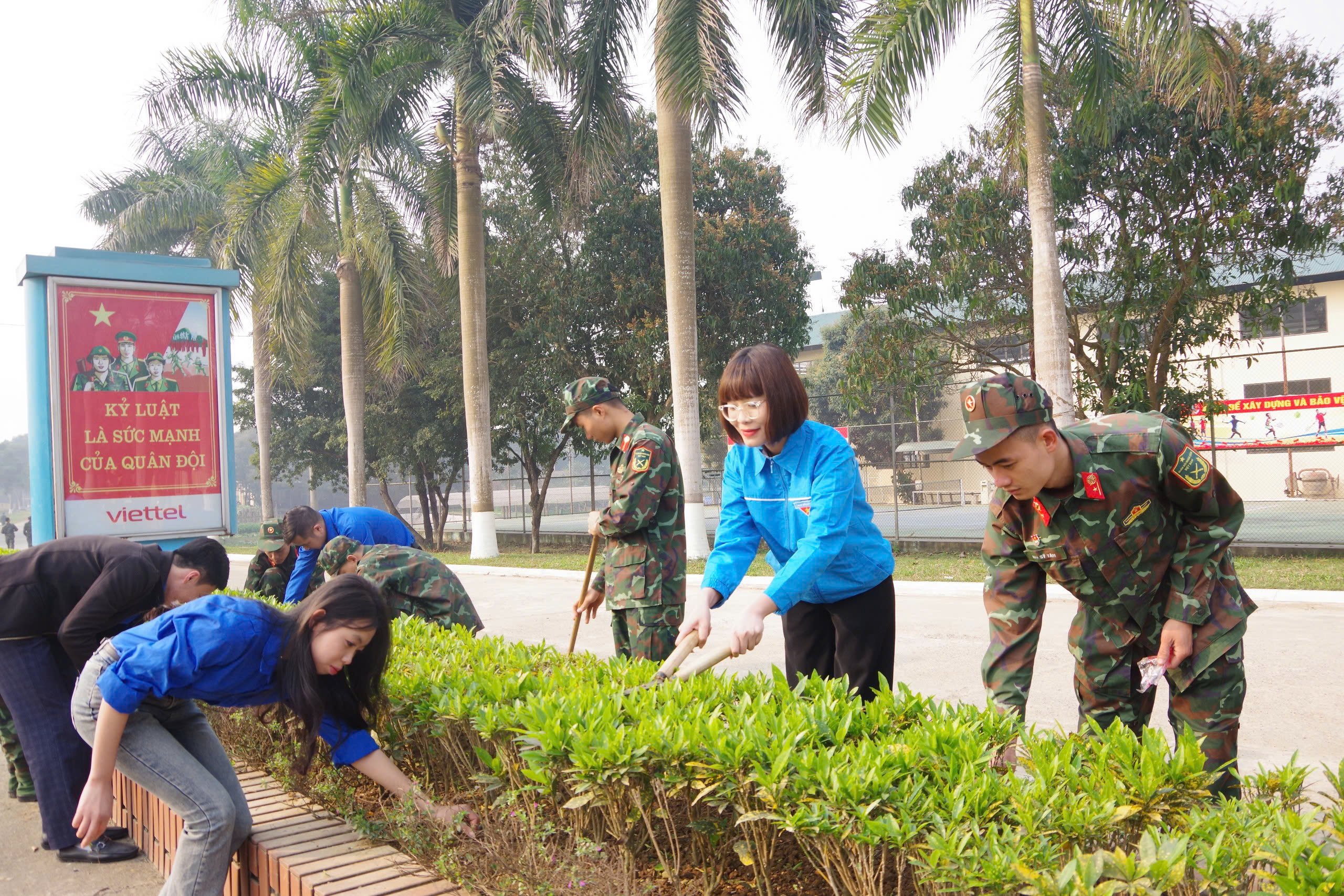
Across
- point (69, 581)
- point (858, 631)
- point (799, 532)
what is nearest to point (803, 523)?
point (799, 532)

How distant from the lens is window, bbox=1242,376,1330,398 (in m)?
28.5

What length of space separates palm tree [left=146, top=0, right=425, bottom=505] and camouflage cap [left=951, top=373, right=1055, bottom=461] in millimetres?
14488

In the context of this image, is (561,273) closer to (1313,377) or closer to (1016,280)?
(1016,280)

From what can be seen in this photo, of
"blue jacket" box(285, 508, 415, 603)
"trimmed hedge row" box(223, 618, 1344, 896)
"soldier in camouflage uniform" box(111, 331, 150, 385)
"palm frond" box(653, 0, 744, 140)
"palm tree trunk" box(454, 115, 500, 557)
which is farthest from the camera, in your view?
"palm tree trunk" box(454, 115, 500, 557)

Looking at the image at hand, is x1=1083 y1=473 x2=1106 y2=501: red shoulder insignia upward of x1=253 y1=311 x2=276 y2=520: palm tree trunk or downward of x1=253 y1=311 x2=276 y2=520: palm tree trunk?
downward

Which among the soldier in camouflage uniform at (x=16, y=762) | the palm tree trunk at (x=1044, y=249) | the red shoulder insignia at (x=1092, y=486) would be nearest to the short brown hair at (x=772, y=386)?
the red shoulder insignia at (x=1092, y=486)

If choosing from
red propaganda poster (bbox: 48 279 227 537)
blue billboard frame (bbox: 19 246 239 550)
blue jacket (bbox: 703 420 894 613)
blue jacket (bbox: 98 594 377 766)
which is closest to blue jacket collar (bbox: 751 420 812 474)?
blue jacket (bbox: 703 420 894 613)

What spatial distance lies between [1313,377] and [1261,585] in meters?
24.8

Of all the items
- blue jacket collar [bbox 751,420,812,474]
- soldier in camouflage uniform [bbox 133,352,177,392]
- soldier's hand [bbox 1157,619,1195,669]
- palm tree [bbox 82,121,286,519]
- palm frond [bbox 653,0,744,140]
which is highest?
palm tree [bbox 82,121,286,519]

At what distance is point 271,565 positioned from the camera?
677 centimetres

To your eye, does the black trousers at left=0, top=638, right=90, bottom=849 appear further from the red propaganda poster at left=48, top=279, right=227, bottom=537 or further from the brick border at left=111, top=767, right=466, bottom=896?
the red propaganda poster at left=48, top=279, right=227, bottom=537

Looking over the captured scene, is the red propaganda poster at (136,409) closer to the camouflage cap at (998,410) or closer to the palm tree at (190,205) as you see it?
the camouflage cap at (998,410)

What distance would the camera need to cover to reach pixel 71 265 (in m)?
7.30

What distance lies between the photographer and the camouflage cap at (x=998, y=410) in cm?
248
